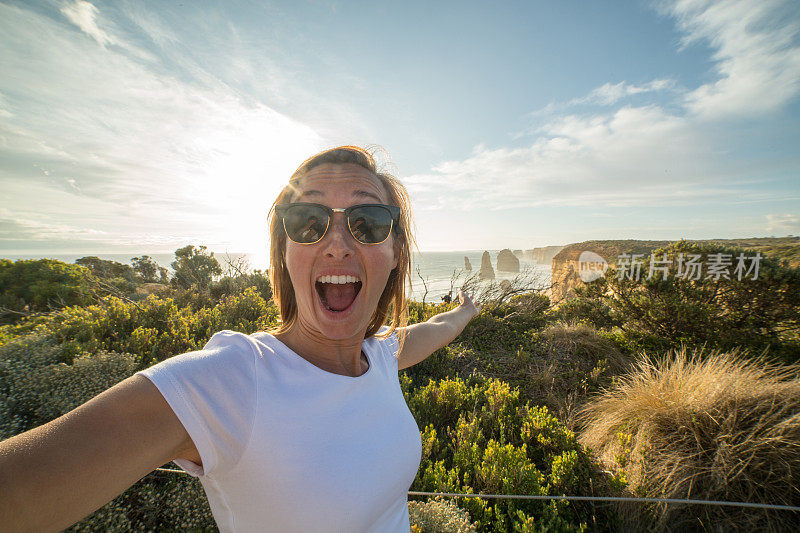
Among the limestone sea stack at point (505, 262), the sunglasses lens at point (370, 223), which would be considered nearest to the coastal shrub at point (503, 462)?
the sunglasses lens at point (370, 223)

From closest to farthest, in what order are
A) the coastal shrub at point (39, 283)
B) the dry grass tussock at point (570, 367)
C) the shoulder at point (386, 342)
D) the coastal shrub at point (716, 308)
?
1. the shoulder at point (386, 342)
2. the dry grass tussock at point (570, 367)
3. the coastal shrub at point (716, 308)
4. the coastal shrub at point (39, 283)

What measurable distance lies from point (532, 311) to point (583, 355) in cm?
176

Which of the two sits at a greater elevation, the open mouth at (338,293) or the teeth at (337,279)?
the teeth at (337,279)

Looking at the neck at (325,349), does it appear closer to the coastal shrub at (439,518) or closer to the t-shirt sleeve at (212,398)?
the t-shirt sleeve at (212,398)

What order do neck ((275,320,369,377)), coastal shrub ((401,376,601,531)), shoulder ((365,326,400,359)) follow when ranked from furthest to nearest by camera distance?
coastal shrub ((401,376,601,531)) → shoulder ((365,326,400,359)) → neck ((275,320,369,377))


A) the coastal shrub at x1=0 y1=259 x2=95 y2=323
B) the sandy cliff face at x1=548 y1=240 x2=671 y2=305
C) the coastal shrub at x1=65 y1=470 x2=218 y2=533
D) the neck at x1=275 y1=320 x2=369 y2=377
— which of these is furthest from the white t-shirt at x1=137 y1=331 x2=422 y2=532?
the sandy cliff face at x1=548 y1=240 x2=671 y2=305

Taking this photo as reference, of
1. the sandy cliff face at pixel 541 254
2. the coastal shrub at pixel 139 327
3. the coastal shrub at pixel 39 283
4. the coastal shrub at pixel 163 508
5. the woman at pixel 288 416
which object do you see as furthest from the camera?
the sandy cliff face at pixel 541 254

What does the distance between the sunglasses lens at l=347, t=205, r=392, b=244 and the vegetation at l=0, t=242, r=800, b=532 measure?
185cm

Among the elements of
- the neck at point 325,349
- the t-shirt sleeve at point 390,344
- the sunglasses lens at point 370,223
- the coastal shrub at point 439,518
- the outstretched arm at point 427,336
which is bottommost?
the coastal shrub at point 439,518

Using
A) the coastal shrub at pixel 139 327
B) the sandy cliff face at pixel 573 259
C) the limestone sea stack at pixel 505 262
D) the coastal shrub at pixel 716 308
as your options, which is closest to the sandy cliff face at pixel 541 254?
the limestone sea stack at pixel 505 262

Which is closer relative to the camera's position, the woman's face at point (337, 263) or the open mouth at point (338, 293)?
the woman's face at point (337, 263)

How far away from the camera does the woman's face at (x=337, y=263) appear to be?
1.39 m

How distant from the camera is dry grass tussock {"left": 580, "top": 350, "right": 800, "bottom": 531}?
2.52 m

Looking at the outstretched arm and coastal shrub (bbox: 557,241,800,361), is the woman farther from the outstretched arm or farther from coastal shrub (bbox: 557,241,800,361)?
coastal shrub (bbox: 557,241,800,361)
